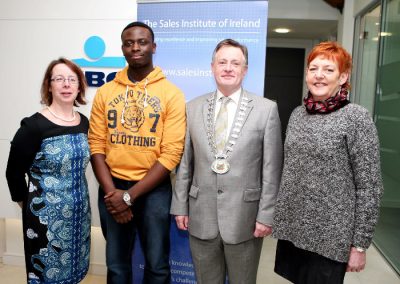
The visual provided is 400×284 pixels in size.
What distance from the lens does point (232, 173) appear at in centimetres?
168

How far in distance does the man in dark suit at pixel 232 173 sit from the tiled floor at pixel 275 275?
4.44 ft

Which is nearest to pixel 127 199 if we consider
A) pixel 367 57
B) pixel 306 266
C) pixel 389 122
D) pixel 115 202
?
pixel 115 202

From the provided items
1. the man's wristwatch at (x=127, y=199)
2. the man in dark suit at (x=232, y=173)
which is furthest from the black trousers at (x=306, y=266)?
the man's wristwatch at (x=127, y=199)

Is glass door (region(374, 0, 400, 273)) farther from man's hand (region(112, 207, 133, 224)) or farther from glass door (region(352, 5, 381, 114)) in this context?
man's hand (region(112, 207, 133, 224))

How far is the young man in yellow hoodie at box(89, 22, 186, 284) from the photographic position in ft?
6.01

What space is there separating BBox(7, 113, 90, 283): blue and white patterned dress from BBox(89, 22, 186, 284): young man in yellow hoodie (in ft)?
0.42

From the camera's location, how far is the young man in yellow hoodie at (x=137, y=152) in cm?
183

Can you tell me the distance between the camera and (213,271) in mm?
1798

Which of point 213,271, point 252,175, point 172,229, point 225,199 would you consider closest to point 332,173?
point 252,175

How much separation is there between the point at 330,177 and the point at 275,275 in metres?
1.92

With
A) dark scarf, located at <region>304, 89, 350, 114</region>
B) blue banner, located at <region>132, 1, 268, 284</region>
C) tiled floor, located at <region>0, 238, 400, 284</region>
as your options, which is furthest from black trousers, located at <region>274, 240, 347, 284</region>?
tiled floor, located at <region>0, 238, 400, 284</region>

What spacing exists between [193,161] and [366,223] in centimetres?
86

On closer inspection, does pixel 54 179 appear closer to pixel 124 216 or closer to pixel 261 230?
pixel 124 216

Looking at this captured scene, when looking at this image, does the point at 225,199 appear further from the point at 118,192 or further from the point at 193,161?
the point at 118,192
